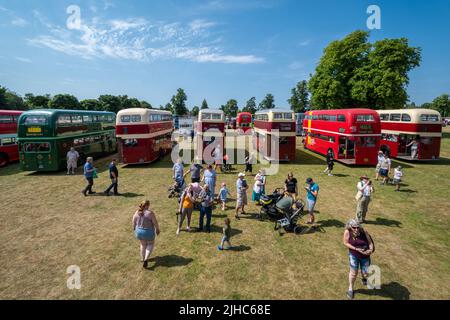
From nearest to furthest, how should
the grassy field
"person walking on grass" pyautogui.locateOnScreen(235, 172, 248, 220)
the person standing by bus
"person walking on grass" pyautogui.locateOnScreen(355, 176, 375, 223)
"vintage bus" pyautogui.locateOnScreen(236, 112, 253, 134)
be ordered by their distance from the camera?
1. the grassy field
2. "person walking on grass" pyautogui.locateOnScreen(355, 176, 375, 223)
3. "person walking on grass" pyautogui.locateOnScreen(235, 172, 248, 220)
4. the person standing by bus
5. "vintage bus" pyautogui.locateOnScreen(236, 112, 253, 134)

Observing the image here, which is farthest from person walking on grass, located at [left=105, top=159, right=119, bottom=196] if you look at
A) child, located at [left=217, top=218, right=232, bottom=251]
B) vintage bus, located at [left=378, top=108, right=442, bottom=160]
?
vintage bus, located at [left=378, top=108, right=442, bottom=160]

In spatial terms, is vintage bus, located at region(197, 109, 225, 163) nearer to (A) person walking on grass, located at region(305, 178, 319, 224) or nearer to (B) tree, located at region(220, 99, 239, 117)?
(A) person walking on grass, located at region(305, 178, 319, 224)

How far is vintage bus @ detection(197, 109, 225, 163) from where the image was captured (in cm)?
1933

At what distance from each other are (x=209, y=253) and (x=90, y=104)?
257 feet

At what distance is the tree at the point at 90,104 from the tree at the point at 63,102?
13.1 ft

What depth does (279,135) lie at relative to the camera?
20.1 metres

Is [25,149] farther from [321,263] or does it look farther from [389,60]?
[389,60]

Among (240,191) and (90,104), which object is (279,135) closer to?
(240,191)

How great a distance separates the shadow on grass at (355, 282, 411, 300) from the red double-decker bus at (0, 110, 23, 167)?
2470cm

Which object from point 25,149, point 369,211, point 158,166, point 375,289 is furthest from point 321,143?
point 25,149

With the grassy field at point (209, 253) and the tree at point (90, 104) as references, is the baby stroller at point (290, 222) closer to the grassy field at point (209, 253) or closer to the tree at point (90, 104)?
the grassy field at point (209, 253)

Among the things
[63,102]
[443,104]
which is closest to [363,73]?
[63,102]

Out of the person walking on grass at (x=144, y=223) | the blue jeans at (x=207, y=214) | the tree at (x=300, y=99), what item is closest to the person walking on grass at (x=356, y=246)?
the blue jeans at (x=207, y=214)
